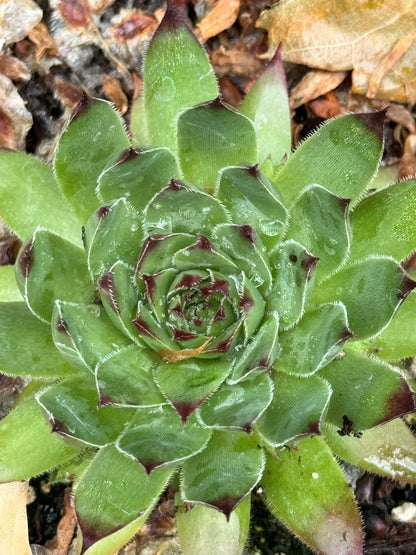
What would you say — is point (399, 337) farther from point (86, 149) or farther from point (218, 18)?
point (218, 18)

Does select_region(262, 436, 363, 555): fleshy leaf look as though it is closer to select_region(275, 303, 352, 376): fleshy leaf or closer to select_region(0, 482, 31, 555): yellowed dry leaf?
select_region(275, 303, 352, 376): fleshy leaf

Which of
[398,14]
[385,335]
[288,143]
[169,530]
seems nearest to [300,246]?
[385,335]

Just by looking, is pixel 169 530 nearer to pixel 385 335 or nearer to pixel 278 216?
pixel 385 335

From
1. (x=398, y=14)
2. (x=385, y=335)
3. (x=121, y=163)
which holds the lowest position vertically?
(x=385, y=335)

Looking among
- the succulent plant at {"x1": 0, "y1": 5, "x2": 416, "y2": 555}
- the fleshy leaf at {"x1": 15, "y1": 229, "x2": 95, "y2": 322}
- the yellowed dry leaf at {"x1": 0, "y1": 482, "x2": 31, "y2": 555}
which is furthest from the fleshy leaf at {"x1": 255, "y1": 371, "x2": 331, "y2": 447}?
the yellowed dry leaf at {"x1": 0, "y1": 482, "x2": 31, "y2": 555}

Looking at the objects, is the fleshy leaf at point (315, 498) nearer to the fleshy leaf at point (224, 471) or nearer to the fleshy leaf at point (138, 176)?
the fleshy leaf at point (224, 471)
